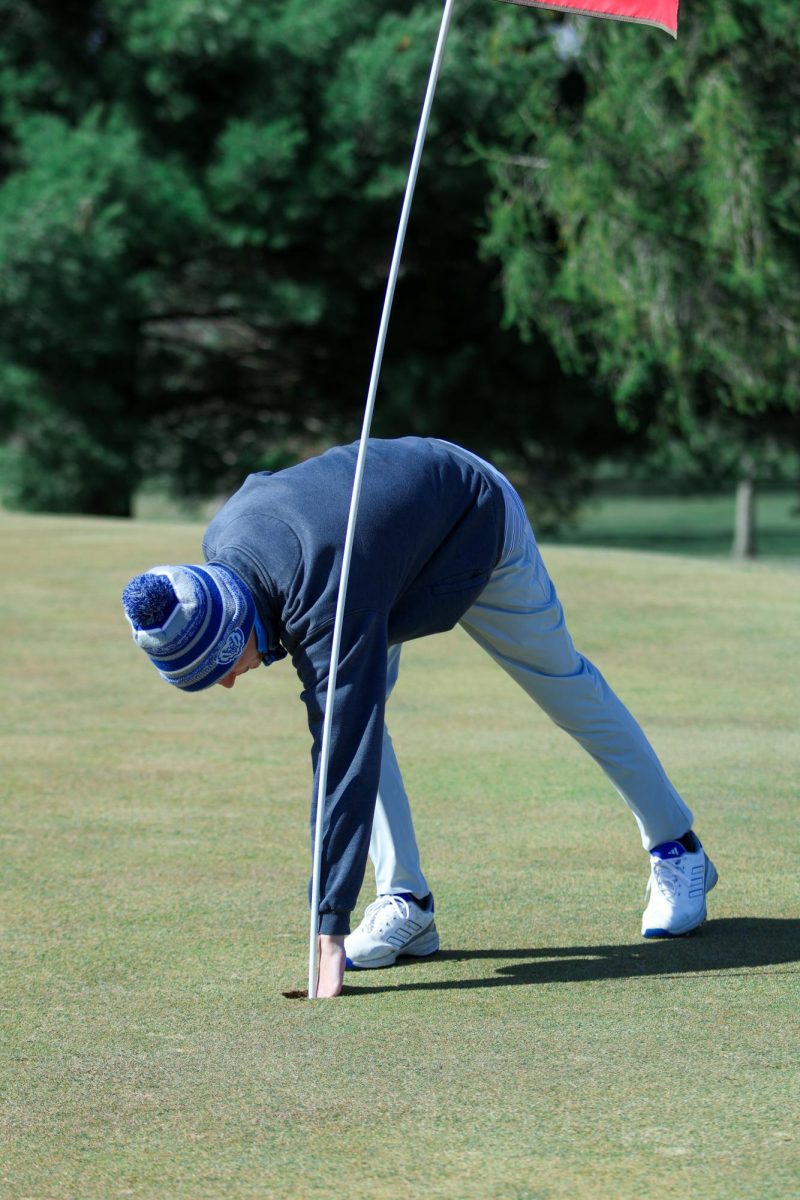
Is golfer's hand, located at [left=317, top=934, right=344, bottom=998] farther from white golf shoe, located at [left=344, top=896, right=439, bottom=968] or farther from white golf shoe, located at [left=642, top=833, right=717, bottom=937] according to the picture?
white golf shoe, located at [left=642, top=833, right=717, bottom=937]

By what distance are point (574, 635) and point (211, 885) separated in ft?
19.4

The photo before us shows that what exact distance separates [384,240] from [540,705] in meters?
20.9

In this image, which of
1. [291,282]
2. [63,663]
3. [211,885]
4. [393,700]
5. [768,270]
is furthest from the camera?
[291,282]

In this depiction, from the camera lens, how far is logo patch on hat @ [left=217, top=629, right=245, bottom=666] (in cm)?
399

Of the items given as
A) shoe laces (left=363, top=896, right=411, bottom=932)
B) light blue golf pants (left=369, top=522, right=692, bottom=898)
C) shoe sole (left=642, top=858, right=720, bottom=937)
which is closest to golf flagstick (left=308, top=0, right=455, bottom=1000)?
shoe laces (left=363, top=896, right=411, bottom=932)

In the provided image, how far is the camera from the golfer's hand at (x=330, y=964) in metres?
4.25

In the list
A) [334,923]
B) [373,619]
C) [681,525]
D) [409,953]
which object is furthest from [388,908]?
[681,525]

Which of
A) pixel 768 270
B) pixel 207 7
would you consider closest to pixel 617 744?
pixel 768 270

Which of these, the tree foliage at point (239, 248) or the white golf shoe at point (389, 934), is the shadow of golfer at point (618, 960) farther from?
the tree foliage at point (239, 248)

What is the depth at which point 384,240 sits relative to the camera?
24.9 meters

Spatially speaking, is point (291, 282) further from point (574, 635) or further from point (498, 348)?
point (574, 635)

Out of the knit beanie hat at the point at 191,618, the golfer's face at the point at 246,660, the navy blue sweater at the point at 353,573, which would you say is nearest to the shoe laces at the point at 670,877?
the navy blue sweater at the point at 353,573

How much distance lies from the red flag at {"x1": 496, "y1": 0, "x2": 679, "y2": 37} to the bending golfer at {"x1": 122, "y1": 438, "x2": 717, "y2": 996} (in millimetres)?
1337

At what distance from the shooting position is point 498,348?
25484 mm
